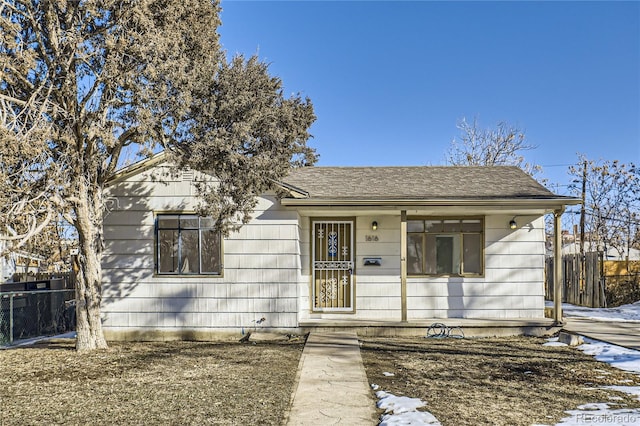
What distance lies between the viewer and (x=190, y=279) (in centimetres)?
965

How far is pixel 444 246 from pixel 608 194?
16386 millimetres

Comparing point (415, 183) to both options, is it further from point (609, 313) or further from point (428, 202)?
point (609, 313)

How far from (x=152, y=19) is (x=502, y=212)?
7234 millimetres

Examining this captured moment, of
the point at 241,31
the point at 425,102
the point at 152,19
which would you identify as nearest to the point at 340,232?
the point at 241,31

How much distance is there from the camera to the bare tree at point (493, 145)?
2511 centimetres

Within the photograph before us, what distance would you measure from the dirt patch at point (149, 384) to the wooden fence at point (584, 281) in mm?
10102

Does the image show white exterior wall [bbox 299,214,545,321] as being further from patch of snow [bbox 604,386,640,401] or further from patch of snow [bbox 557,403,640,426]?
patch of snow [bbox 557,403,640,426]

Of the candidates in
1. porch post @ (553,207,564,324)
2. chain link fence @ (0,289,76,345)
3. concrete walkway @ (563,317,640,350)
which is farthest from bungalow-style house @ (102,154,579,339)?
chain link fence @ (0,289,76,345)

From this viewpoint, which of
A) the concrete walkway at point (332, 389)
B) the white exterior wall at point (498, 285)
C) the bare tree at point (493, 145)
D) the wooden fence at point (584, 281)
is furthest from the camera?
the bare tree at point (493, 145)

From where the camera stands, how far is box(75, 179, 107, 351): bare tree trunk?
8.12m

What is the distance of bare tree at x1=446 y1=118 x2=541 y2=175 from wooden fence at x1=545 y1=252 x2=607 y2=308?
9.54 metres

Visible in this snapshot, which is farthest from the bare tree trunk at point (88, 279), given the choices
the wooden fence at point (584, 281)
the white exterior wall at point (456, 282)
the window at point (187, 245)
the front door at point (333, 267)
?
the wooden fence at point (584, 281)

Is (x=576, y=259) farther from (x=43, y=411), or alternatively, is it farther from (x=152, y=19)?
(x=43, y=411)

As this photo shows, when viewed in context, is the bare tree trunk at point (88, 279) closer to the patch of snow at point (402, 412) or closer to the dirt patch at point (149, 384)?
the dirt patch at point (149, 384)
